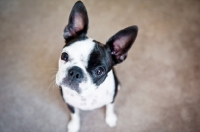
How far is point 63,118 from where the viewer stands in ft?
7.27

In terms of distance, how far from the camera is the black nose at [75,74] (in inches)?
58.6

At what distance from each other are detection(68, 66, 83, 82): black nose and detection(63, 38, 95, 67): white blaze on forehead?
6cm

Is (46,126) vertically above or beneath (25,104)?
beneath

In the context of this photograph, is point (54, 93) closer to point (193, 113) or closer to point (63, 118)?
point (63, 118)

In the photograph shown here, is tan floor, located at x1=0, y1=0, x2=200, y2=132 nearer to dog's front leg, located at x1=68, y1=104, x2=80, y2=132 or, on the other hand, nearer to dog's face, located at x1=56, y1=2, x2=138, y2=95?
dog's front leg, located at x1=68, y1=104, x2=80, y2=132

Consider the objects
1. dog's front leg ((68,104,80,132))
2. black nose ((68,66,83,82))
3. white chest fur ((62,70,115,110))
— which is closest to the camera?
black nose ((68,66,83,82))

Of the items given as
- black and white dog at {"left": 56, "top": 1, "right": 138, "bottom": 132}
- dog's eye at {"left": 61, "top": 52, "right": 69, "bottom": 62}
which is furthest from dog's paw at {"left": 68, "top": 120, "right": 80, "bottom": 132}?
dog's eye at {"left": 61, "top": 52, "right": 69, "bottom": 62}

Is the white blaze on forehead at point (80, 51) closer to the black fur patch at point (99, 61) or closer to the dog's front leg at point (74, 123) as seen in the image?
the black fur patch at point (99, 61)

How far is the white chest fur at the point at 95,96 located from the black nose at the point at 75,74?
0.28 m

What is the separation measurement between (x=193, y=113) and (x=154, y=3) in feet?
4.65

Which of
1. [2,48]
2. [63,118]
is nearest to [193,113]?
[63,118]

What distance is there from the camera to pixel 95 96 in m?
1.80

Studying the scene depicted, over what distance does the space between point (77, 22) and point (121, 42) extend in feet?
1.11

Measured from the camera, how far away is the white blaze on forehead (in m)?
1.52
